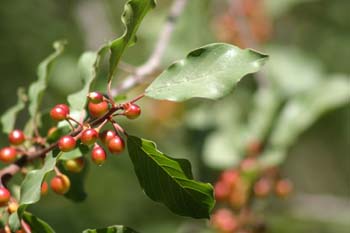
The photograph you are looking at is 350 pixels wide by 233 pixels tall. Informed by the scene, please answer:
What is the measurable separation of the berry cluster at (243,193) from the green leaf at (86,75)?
3.44ft

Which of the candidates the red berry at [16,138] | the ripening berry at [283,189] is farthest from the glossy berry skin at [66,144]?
the ripening berry at [283,189]

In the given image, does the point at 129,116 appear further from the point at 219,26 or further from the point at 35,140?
the point at 219,26

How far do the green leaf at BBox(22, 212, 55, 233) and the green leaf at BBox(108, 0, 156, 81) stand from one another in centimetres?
33

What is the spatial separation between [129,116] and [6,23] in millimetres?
3290

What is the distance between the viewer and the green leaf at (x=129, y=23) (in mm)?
1350

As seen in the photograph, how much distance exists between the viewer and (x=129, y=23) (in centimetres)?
136

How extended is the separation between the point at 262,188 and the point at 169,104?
119 cm

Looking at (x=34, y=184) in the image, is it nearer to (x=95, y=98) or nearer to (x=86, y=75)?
(x=95, y=98)

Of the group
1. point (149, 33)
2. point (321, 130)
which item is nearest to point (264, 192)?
point (149, 33)

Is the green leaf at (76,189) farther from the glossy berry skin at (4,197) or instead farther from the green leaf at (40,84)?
the glossy berry skin at (4,197)

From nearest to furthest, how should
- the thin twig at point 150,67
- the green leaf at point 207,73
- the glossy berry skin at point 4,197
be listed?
the green leaf at point 207,73, the glossy berry skin at point 4,197, the thin twig at point 150,67

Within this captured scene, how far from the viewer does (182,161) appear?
1.36 metres

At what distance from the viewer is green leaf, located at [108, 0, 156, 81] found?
1350 mm

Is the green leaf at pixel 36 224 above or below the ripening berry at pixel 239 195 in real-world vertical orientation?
above
